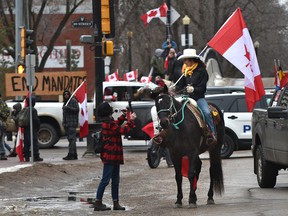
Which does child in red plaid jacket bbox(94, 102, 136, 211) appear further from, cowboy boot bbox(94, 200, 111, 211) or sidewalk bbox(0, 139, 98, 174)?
sidewalk bbox(0, 139, 98, 174)

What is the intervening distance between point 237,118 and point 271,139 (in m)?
10.6

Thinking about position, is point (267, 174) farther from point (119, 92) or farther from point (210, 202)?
point (119, 92)

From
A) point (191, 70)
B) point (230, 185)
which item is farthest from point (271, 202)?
point (230, 185)

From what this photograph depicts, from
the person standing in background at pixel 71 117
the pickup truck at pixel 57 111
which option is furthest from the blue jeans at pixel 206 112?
the pickup truck at pixel 57 111

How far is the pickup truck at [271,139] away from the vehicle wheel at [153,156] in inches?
241

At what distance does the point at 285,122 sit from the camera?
16.5 meters

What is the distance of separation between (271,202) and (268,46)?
54091mm

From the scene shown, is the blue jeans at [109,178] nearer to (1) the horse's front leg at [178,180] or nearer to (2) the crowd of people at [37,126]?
(1) the horse's front leg at [178,180]

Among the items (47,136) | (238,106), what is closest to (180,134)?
(238,106)

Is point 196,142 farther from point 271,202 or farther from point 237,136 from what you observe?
point 237,136

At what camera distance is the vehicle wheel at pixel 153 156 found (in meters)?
24.8

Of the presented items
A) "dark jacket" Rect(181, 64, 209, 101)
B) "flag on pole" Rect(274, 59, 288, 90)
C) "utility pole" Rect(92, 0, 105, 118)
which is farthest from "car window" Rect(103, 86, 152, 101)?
"dark jacket" Rect(181, 64, 209, 101)

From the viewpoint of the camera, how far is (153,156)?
82.1 ft

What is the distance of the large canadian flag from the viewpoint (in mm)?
18016
